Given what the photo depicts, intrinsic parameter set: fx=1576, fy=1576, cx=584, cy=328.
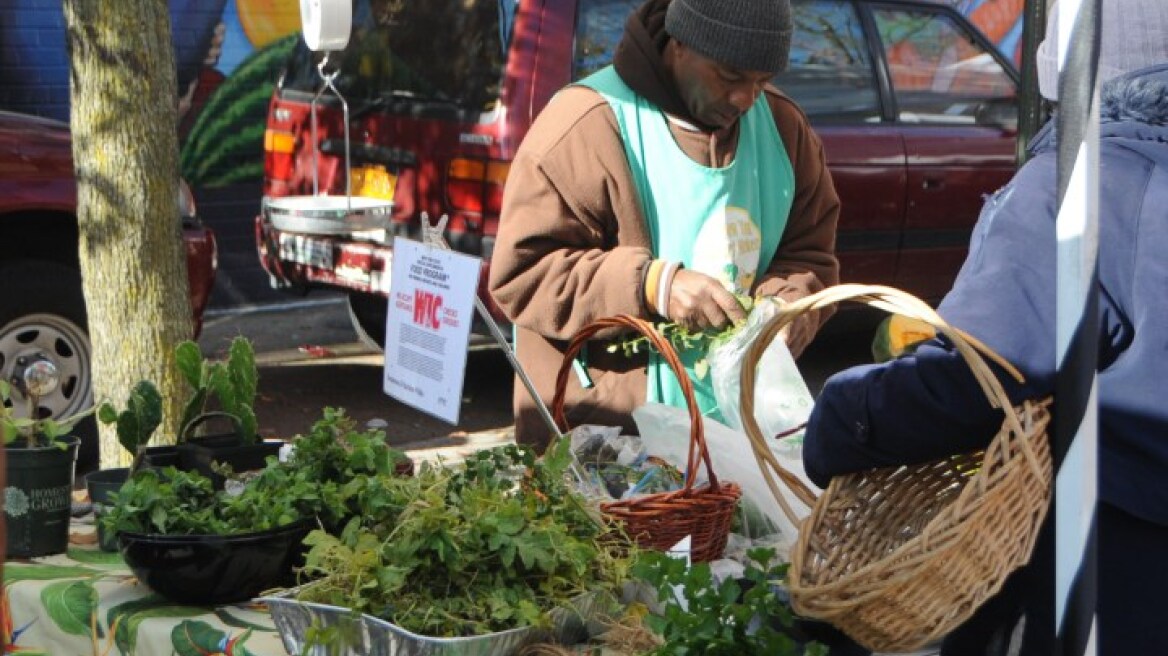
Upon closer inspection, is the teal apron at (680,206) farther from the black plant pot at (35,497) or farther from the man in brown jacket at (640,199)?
the black plant pot at (35,497)

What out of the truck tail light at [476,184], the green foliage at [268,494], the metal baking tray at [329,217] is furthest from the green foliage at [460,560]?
the truck tail light at [476,184]

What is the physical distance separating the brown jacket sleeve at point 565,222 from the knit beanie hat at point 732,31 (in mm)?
227

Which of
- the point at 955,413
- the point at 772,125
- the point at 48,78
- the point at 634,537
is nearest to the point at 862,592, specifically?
the point at 955,413

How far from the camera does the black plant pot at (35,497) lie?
8.68ft

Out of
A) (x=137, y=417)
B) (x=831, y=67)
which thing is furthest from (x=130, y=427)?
(x=831, y=67)

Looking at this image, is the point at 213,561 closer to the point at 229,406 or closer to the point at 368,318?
the point at 229,406

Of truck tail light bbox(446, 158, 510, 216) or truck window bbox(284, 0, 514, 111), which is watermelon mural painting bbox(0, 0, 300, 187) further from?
truck tail light bbox(446, 158, 510, 216)

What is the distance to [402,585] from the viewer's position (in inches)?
83.4

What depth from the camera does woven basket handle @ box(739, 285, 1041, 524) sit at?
177 cm

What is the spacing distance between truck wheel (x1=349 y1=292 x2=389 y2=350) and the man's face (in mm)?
3812

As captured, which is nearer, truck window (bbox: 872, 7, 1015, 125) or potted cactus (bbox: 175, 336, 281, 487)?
potted cactus (bbox: 175, 336, 281, 487)

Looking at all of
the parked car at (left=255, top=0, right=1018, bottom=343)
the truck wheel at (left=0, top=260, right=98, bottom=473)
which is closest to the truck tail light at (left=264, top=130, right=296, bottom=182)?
the parked car at (left=255, top=0, right=1018, bottom=343)

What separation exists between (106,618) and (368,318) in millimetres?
4543

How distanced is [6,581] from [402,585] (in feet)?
2.84
